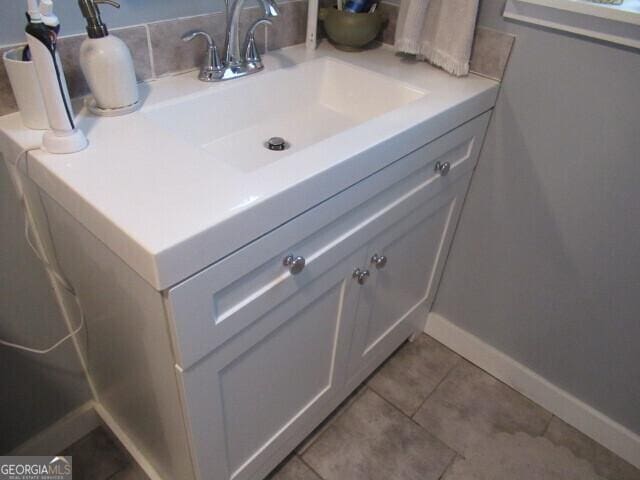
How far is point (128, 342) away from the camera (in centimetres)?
88

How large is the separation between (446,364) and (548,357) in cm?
33

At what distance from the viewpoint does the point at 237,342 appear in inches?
32.1

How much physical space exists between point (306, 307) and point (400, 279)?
1.38 ft

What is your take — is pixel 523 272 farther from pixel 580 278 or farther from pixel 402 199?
pixel 402 199

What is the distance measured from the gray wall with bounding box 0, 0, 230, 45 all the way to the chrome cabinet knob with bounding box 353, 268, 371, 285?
0.67 meters

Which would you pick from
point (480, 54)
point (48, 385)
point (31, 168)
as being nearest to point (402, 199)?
point (480, 54)

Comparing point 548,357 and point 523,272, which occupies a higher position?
point 523,272

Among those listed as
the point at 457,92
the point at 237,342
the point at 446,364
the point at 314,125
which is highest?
the point at 457,92

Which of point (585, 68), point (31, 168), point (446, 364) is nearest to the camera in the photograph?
point (31, 168)

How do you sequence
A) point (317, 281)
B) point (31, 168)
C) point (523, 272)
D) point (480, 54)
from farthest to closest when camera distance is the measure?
point (523, 272), point (480, 54), point (317, 281), point (31, 168)

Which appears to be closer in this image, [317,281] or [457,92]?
[317,281]

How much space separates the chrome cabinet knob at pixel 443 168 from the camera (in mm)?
1133

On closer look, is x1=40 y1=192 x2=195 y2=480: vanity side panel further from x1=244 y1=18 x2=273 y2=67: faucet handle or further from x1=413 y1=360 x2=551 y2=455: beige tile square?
x1=413 y1=360 x2=551 y2=455: beige tile square

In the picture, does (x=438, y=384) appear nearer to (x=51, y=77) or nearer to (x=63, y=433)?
(x=63, y=433)
